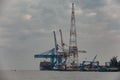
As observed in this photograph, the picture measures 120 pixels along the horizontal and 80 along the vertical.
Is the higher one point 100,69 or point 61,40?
point 61,40

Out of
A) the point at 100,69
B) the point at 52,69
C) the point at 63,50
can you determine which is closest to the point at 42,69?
the point at 52,69

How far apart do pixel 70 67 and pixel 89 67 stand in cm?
637

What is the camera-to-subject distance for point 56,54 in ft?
292

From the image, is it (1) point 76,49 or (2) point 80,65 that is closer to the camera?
(1) point 76,49

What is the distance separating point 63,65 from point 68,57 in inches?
175

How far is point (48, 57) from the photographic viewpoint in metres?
89.7

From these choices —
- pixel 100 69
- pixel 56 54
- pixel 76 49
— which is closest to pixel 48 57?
pixel 56 54

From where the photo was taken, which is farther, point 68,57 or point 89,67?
point 89,67

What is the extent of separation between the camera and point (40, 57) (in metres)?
90.9

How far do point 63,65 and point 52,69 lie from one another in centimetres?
402

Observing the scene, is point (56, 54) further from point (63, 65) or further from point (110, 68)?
point (110, 68)

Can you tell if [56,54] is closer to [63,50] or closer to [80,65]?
[63,50]

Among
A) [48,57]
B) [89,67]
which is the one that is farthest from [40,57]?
[89,67]

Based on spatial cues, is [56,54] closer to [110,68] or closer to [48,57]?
[48,57]
